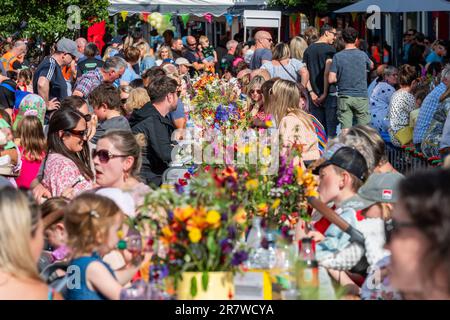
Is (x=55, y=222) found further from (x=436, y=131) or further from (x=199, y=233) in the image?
(x=436, y=131)

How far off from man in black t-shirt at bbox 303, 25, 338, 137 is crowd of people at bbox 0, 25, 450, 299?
0.06ft

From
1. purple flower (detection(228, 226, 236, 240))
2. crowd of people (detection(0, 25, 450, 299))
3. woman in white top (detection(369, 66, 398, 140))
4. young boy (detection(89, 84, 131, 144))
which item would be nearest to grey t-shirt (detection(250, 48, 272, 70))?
crowd of people (detection(0, 25, 450, 299))

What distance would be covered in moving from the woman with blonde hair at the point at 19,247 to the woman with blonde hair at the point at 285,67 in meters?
8.87

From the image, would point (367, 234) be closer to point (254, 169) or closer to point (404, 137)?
point (254, 169)

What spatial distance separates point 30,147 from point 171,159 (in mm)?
1101

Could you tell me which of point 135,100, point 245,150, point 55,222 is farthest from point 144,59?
point 55,222

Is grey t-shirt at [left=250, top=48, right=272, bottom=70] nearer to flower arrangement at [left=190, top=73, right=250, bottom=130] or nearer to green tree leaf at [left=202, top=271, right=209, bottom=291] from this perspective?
flower arrangement at [left=190, top=73, right=250, bottom=130]

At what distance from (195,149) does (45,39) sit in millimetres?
12179

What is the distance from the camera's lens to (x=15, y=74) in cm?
1534

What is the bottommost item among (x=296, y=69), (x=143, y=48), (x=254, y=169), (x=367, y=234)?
(x=367, y=234)

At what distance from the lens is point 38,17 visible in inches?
720

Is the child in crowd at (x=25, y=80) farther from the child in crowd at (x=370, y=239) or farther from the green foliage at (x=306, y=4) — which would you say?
the green foliage at (x=306, y=4)

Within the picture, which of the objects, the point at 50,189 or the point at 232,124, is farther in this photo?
the point at 232,124

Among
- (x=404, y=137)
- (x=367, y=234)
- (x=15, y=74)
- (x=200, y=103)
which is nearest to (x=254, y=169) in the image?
(x=367, y=234)
